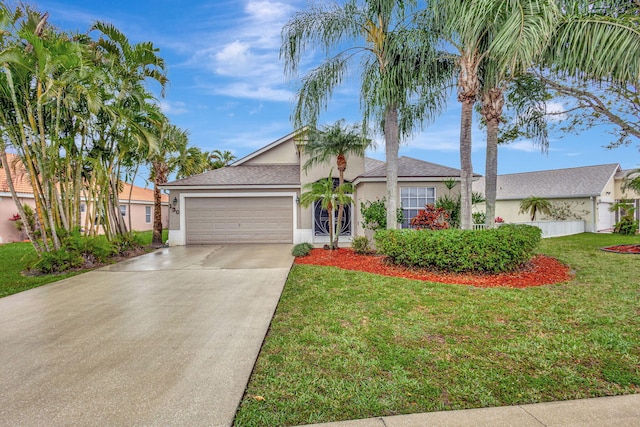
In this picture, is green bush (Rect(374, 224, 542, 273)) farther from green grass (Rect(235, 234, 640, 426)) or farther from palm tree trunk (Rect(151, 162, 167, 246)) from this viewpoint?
palm tree trunk (Rect(151, 162, 167, 246))

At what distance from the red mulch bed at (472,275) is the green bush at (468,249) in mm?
211

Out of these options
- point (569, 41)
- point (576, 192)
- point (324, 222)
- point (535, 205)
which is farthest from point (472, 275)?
point (576, 192)

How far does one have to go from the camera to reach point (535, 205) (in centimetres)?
2117

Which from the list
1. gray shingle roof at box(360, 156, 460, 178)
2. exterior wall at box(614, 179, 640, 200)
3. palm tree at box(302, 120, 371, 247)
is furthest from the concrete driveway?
exterior wall at box(614, 179, 640, 200)

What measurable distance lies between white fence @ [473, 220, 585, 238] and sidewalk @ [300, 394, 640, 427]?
1735 cm

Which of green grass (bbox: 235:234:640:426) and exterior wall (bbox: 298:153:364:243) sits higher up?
exterior wall (bbox: 298:153:364:243)

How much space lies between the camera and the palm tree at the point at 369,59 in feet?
27.3

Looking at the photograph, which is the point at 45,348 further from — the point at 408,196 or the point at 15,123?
the point at 408,196

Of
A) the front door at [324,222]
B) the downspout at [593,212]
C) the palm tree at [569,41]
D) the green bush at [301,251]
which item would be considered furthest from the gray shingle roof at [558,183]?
the green bush at [301,251]

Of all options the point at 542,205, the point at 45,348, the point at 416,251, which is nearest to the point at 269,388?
the point at 45,348

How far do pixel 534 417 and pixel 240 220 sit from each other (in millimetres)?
13269

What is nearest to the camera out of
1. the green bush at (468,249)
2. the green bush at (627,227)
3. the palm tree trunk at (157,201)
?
the green bush at (468,249)

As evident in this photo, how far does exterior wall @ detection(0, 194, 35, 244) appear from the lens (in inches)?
628

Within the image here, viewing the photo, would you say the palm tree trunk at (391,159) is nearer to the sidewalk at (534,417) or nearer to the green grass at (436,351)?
the green grass at (436,351)
